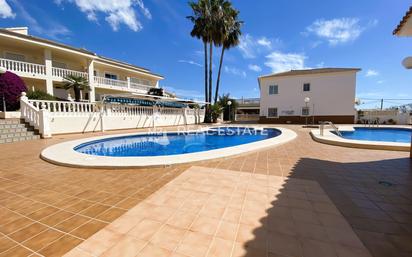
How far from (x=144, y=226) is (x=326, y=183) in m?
3.51

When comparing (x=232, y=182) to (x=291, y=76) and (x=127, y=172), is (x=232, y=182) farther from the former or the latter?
(x=291, y=76)

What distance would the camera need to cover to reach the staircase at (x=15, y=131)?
26.5 feet

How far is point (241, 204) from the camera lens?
267 centimetres

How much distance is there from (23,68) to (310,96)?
2939 cm

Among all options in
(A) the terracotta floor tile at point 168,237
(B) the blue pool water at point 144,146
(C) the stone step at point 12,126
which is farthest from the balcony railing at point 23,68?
(A) the terracotta floor tile at point 168,237

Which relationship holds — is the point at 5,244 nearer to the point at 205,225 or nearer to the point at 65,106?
the point at 205,225

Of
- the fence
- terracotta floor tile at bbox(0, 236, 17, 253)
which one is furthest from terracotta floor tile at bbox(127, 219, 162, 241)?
the fence

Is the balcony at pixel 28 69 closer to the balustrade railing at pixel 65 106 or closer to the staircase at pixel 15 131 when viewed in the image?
the balustrade railing at pixel 65 106

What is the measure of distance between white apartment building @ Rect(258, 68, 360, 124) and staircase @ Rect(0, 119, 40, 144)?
23.6m

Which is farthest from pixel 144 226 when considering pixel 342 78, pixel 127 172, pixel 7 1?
pixel 342 78

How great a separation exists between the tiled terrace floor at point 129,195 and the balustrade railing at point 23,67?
12921mm

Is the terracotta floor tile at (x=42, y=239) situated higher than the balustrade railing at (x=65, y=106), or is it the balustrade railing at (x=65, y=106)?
the balustrade railing at (x=65, y=106)

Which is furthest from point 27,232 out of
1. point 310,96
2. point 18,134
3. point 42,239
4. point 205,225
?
point 310,96

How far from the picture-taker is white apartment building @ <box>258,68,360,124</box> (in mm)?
21203
